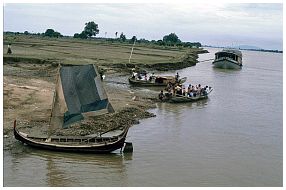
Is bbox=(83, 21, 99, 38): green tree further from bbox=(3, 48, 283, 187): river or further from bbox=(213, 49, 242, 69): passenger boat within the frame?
bbox=(3, 48, 283, 187): river

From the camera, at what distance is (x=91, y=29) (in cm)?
12938

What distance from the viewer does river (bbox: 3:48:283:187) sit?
13.6 m

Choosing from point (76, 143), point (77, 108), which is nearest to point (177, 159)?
point (76, 143)

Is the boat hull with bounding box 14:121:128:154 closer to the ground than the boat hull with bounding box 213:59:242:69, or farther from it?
closer to the ground

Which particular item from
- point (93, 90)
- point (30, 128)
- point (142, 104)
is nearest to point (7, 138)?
point (30, 128)

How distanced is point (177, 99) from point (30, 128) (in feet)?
41.2

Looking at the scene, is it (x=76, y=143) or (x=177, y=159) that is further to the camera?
(x=177, y=159)

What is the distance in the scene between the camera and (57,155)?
15.3 meters

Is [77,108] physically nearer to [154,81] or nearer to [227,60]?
[154,81]

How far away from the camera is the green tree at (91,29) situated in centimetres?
12838

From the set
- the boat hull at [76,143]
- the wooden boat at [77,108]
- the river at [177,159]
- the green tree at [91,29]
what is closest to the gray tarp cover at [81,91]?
the wooden boat at [77,108]

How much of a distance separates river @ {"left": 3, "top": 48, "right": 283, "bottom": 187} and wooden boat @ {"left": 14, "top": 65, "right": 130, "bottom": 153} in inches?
13.4

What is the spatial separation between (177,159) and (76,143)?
3.95m

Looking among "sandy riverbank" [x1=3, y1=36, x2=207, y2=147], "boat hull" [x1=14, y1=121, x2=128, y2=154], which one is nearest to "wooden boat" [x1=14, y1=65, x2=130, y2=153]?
"boat hull" [x1=14, y1=121, x2=128, y2=154]
